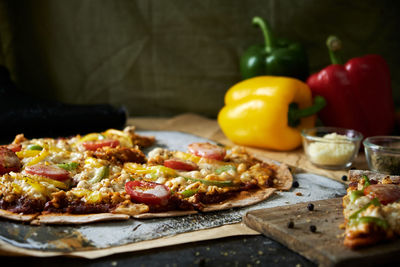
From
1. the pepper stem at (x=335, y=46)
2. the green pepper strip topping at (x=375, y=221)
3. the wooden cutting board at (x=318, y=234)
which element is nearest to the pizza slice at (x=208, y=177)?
the wooden cutting board at (x=318, y=234)

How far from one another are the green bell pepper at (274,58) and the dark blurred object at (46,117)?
1.49 m

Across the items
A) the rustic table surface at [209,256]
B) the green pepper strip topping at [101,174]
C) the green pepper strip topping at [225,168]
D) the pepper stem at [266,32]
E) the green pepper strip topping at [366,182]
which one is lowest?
the rustic table surface at [209,256]

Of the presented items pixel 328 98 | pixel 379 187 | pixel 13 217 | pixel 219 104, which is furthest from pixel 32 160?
pixel 219 104

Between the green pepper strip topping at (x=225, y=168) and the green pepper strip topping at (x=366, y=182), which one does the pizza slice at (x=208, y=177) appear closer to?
the green pepper strip topping at (x=225, y=168)

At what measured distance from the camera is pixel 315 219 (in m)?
2.64

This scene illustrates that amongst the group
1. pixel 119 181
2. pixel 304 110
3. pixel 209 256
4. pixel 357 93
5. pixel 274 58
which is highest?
pixel 274 58

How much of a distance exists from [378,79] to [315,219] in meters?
2.46

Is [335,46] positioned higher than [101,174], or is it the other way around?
[335,46]

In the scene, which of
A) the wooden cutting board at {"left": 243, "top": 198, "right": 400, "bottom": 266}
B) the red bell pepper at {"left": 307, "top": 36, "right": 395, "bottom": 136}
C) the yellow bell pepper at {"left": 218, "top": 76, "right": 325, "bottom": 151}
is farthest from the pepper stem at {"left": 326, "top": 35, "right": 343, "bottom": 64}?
the wooden cutting board at {"left": 243, "top": 198, "right": 400, "bottom": 266}

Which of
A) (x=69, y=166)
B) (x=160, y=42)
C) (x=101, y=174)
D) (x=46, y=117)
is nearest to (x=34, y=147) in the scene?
(x=69, y=166)

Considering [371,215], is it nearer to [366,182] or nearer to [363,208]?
[363,208]

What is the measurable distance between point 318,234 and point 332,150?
1.57 meters

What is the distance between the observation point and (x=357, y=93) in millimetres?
4609

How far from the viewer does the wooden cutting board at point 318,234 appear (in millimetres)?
2195
